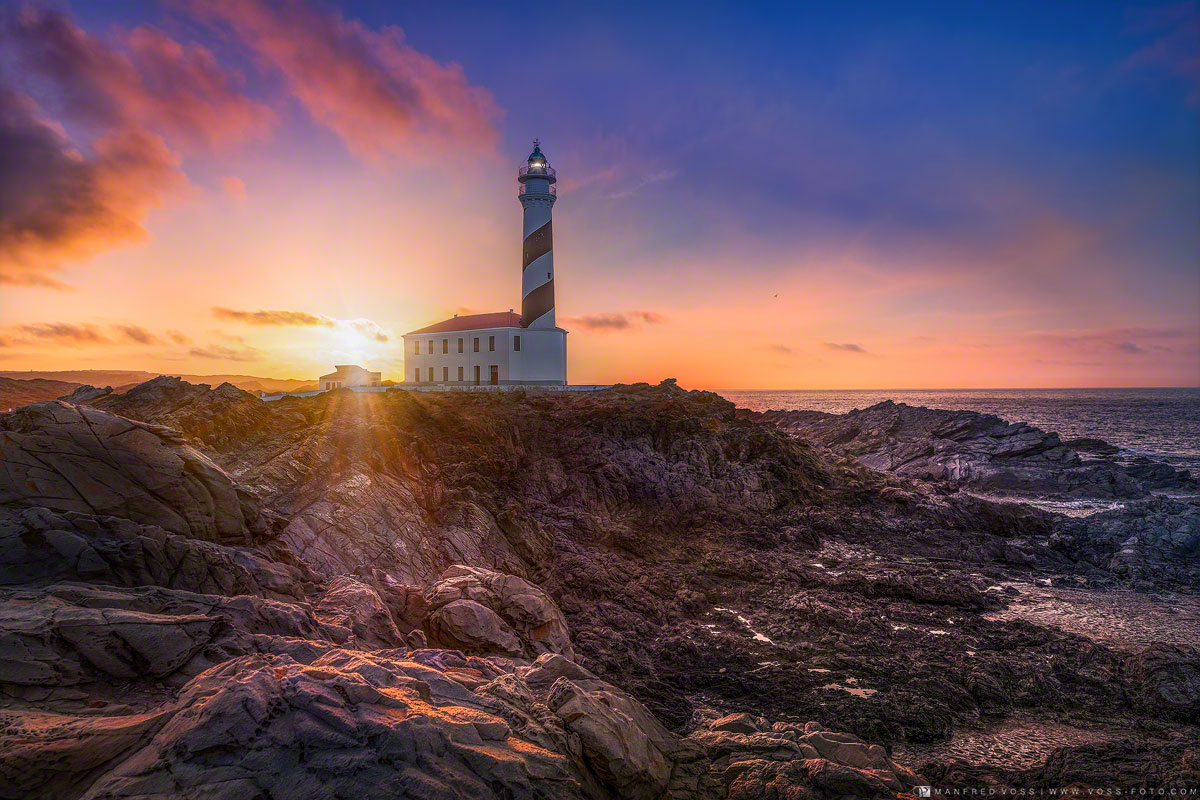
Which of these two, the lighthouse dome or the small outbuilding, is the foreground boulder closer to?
the small outbuilding

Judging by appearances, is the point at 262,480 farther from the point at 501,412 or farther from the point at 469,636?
the point at 501,412

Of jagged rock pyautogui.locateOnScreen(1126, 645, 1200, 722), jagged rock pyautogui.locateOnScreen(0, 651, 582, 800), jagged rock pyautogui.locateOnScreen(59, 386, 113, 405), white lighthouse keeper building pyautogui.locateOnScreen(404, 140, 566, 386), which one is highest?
white lighthouse keeper building pyautogui.locateOnScreen(404, 140, 566, 386)

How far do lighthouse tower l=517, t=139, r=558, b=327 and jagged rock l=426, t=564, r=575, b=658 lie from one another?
101 feet

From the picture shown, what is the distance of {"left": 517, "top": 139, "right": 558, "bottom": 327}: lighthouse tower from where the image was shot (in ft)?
133

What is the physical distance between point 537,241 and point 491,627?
34.9 meters

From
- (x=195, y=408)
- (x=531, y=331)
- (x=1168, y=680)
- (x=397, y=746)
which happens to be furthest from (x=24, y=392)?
(x=1168, y=680)

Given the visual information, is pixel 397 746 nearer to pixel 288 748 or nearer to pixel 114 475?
pixel 288 748

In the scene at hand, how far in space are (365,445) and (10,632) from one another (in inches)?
512

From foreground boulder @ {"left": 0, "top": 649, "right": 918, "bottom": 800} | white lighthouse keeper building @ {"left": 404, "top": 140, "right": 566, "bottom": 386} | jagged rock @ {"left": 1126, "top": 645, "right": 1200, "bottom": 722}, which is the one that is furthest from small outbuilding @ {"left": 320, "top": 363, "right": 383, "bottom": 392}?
jagged rock @ {"left": 1126, "top": 645, "right": 1200, "bottom": 722}

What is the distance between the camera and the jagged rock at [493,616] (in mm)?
9383

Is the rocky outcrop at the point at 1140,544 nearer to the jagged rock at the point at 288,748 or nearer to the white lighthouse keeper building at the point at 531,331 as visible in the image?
the jagged rock at the point at 288,748

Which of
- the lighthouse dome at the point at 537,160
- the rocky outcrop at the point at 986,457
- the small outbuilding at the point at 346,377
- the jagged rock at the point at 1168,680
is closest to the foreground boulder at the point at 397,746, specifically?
the jagged rock at the point at 1168,680

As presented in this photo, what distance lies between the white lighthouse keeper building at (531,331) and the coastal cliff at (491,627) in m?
18.9

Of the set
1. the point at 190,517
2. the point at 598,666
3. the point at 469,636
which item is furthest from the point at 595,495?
the point at 190,517
